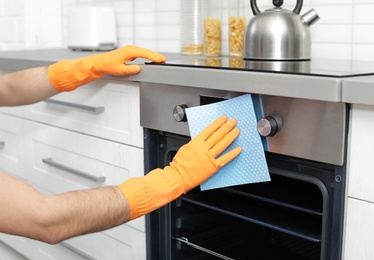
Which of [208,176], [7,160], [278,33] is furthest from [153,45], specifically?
[208,176]

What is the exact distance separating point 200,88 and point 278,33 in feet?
1.01

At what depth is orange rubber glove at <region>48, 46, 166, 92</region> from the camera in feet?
5.11

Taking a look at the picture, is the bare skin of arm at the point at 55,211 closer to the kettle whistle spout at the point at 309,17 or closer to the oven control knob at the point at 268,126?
the oven control knob at the point at 268,126

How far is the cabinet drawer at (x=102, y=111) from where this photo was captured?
1.62 metres

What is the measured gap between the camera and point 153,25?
242cm

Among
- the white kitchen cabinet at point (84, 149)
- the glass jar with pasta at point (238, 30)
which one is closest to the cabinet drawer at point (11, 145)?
the white kitchen cabinet at point (84, 149)

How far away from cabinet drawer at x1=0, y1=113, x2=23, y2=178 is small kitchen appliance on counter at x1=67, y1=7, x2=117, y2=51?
485mm

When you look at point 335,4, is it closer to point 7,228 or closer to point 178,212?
point 178,212

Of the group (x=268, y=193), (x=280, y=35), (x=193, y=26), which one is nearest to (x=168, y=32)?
(x=193, y=26)

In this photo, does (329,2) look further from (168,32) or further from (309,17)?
(168,32)

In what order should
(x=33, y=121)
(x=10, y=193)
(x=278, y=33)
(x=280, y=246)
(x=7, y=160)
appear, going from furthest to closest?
(x=7, y=160)
(x=33, y=121)
(x=280, y=246)
(x=278, y=33)
(x=10, y=193)

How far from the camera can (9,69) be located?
2.16 m

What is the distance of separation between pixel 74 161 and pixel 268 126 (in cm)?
92

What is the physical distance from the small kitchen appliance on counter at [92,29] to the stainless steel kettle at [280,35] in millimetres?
1055
